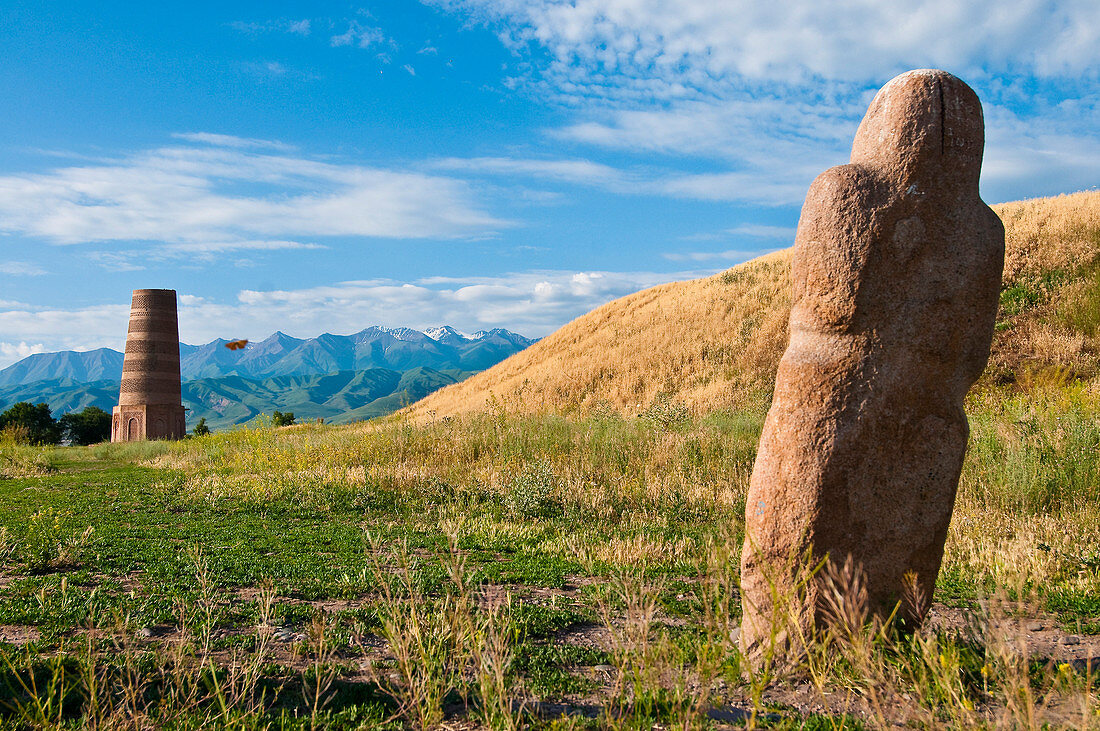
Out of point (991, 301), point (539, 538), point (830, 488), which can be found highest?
point (991, 301)

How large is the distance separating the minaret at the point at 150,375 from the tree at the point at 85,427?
53.5ft

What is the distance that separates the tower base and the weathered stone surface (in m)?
41.3

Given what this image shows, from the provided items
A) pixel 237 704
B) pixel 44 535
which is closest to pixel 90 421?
pixel 44 535

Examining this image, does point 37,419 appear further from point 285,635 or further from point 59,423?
point 285,635

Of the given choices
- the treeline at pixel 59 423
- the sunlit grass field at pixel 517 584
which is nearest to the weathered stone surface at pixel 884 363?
the sunlit grass field at pixel 517 584

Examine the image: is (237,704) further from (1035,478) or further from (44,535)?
(1035,478)

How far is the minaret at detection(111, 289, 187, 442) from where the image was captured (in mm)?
38062

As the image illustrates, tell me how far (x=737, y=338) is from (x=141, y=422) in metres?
32.6

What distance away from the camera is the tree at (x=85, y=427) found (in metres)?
51.5

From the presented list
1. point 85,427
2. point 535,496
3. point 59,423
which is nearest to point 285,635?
point 535,496

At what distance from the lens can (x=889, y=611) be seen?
417cm

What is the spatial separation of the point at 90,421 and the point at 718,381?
5175 centimetres

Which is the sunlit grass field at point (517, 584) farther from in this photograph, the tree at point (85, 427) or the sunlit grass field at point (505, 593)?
the tree at point (85, 427)

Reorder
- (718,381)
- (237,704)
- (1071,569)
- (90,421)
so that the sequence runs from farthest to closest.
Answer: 1. (90,421)
2. (718,381)
3. (1071,569)
4. (237,704)
